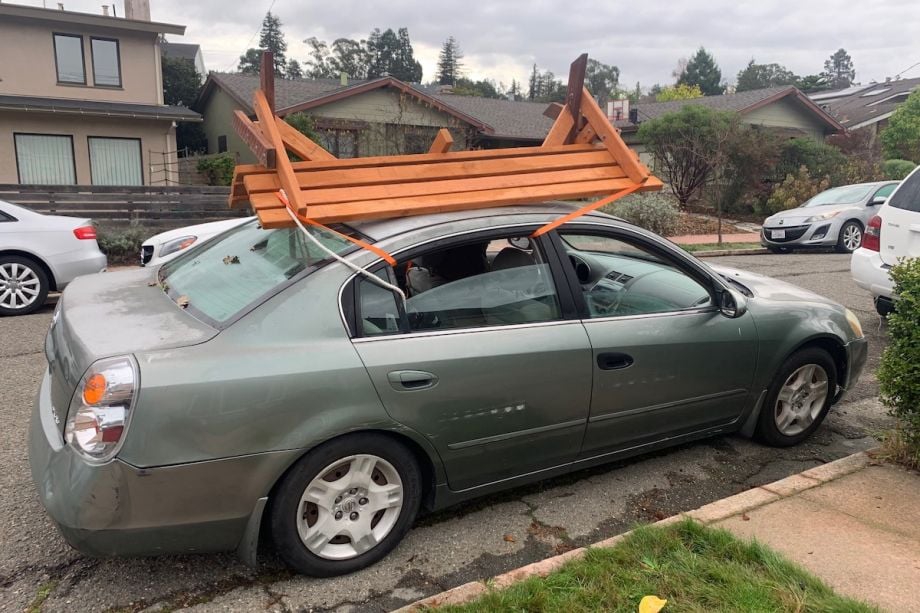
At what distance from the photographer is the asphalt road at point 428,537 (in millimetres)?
2734

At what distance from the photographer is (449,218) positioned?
3.23 meters

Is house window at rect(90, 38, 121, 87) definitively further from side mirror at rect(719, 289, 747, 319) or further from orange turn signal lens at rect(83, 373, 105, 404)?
side mirror at rect(719, 289, 747, 319)

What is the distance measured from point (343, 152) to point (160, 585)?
72.4ft

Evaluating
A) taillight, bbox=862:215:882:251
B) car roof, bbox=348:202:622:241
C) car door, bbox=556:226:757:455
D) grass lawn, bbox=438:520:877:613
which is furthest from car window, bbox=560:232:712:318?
taillight, bbox=862:215:882:251

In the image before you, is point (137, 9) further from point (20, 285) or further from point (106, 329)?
point (106, 329)

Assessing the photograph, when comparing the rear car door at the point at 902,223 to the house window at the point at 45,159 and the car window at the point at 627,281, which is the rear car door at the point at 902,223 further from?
the house window at the point at 45,159

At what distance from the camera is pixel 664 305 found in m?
3.74

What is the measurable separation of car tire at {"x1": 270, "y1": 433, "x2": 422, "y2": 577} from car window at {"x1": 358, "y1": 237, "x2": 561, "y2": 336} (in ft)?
1.79

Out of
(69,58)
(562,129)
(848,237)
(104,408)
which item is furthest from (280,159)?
(69,58)

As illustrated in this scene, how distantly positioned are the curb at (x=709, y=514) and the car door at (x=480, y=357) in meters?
0.53

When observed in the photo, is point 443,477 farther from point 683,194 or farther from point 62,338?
point 683,194

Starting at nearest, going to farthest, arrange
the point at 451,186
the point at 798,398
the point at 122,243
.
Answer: the point at 451,186
the point at 798,398
the point at 122,243

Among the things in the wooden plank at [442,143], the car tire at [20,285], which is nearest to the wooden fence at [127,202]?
the car tire at [20,285]

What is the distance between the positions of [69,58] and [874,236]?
21.7m
